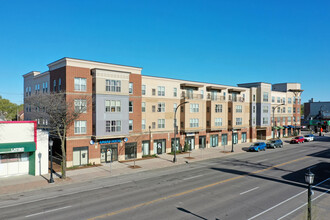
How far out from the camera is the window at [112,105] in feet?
105

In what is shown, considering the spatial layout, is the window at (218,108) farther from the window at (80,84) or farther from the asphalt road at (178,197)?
the window at (80,84)

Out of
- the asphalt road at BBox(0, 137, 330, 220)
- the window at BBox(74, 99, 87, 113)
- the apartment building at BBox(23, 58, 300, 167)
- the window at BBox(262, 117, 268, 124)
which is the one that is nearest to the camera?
the asphalt road at BBox(0, 137, 330, 220)

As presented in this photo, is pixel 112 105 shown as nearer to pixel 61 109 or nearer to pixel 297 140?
pixel 61 109

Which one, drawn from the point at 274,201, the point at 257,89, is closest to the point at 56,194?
the point at 274,201

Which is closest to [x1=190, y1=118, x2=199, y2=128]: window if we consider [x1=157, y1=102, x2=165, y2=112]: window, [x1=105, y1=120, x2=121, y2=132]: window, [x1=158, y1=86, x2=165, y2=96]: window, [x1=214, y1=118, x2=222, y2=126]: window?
[x1=214, y1=118, x2=222, y2=126]: window

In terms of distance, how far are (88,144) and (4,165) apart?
30.2 ft

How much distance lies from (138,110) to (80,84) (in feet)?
30.6

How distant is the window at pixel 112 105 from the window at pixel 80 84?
3.42 metres

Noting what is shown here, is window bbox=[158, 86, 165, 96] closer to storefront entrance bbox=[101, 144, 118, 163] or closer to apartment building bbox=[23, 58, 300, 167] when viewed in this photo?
apartment building bbox=[23, 58, 300, 167]

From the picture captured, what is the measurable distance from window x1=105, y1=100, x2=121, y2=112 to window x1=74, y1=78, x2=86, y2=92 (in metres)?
3.42

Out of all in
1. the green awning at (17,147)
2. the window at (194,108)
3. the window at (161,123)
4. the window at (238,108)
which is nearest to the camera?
the green awning at (17,147)

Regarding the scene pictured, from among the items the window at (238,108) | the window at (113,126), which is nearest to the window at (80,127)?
the window at (113,126)

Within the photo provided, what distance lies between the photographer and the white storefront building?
81.3ft

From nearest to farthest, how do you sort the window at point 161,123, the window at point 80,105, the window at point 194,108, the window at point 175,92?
the window at point 80,105
the window at point 161,123
the window at point 175,92
the window at point 194,108
